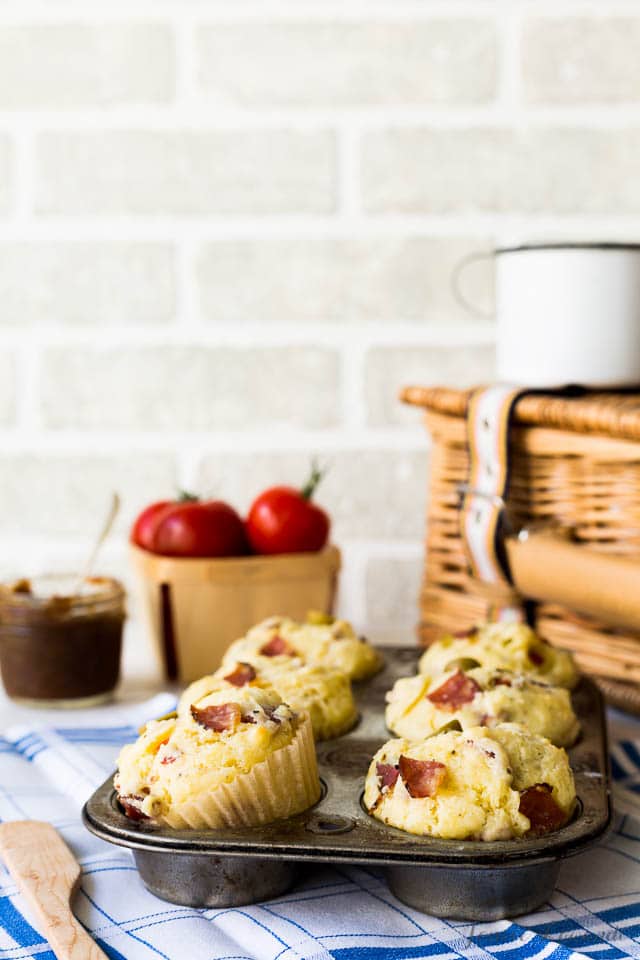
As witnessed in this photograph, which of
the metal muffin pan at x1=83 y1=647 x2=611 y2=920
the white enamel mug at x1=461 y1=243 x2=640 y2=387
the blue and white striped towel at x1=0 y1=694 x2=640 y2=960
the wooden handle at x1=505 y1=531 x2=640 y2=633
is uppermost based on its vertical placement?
the white enamel mug at x1=461 y1=243 x2=640 y2=387

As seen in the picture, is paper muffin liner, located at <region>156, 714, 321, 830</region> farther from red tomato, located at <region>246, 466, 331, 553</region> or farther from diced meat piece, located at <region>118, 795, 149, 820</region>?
red tomato, located at <region>246, 466, 331, 553</region>

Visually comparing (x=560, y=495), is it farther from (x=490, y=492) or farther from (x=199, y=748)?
(x=199, y=748)

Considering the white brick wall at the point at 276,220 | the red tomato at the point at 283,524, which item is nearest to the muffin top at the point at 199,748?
the red tomato at the point at 283,524

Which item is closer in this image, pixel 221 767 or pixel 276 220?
pixel 221 767

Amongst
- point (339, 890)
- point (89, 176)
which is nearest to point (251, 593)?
point (339, 890)

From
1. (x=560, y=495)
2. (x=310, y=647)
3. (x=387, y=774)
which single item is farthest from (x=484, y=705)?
(x=560, y=495)

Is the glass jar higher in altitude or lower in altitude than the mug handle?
lower

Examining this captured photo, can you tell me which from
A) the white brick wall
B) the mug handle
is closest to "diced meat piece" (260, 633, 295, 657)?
the white brick wall

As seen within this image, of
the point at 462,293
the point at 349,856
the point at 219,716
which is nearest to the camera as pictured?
the point at 349,856
